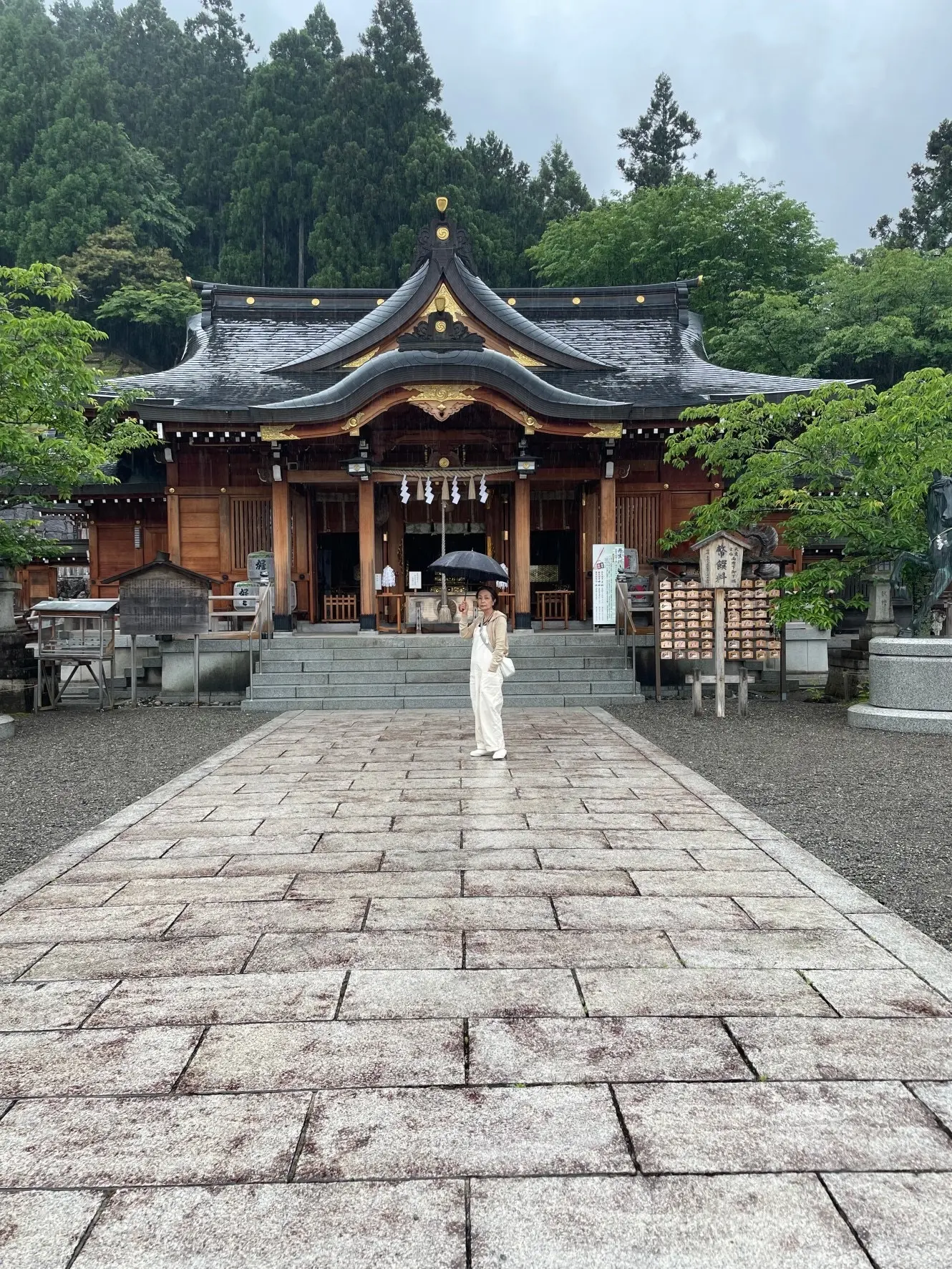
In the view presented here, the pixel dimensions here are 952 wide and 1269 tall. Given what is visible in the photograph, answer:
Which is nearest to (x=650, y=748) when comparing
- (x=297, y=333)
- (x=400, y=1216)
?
(x=400, y=1216)

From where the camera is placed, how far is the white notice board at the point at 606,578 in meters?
14.1

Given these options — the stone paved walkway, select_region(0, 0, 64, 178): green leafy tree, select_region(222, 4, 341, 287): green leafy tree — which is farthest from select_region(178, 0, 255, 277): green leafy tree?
the stone paved walkway

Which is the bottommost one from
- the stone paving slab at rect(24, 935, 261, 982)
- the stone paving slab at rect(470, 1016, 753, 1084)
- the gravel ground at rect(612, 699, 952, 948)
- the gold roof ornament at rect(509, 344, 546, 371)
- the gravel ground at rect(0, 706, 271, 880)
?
the gravel ground at rect(0, 706, 271, 880)

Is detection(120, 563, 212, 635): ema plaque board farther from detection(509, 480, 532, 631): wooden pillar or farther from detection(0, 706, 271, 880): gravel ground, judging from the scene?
Result: detection(509, 480, 532, 631): wooden pillar

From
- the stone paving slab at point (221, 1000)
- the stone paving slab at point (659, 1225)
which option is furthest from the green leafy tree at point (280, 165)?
the stone paving slab at point (659, 1225)

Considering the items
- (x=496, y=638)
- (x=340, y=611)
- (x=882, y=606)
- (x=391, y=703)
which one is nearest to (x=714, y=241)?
(x=340, y=611)

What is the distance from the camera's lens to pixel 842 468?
10797 mm

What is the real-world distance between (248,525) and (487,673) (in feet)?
33.7

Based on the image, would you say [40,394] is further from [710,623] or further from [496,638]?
[710,623]

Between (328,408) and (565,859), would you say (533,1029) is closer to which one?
(565,859)

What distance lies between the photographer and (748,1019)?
9.91ft

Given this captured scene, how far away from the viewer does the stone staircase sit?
12.2m

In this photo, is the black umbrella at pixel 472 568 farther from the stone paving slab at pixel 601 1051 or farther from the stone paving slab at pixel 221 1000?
the stone paving slab at pixel 601 1051

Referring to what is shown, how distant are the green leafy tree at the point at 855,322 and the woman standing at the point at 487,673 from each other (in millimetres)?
19940
